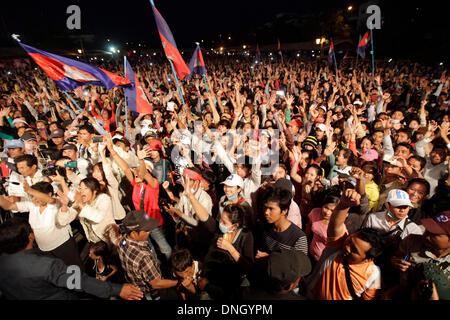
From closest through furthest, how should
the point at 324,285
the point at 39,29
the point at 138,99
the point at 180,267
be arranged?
1. the point at 324,285
2. the point at 180,267
3. the point at 138,99
4. the point at 39,29

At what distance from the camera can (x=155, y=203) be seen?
3.63 m

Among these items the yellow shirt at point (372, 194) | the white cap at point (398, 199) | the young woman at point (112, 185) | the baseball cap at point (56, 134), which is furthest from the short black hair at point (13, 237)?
the yellow shirt at point (372, 194)

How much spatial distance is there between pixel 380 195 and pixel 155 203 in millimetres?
3587

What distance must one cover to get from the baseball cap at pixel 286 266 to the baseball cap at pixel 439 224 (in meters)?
1.19

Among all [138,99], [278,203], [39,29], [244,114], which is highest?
[39,29]

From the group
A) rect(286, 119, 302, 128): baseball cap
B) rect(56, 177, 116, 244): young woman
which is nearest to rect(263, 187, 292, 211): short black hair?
rect(56, 177, 116, 244): young woman

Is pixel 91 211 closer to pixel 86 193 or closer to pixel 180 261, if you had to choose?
pixel 86 193

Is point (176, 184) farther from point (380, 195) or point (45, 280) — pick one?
point (380, 195)

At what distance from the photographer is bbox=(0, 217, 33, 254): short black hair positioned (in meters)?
2.12

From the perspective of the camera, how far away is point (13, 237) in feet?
7.00

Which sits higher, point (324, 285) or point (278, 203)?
point (278, 203)

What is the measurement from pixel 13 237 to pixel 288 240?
2755 millimetres

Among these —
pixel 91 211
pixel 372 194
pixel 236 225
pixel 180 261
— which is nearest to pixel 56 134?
pixel 91 211

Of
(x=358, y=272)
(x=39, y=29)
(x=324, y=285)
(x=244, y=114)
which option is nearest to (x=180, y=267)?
(x=324, y=285)
